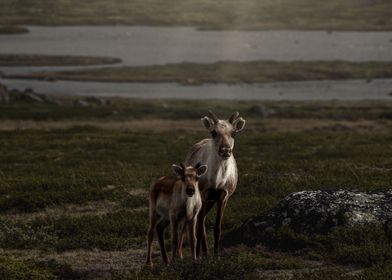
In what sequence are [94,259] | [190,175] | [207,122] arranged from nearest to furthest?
[190,175], [207,122], [94,259]

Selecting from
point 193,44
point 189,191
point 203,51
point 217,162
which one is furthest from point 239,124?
point 193,44

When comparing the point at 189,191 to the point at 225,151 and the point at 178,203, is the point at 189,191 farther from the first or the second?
the point at 225,151

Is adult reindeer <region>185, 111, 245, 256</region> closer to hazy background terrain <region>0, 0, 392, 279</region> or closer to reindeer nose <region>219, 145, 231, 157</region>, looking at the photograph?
reindeer nose <region>219, 145, 231, 157</region>

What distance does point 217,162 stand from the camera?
17188 mm

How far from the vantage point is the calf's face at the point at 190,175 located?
16.1 meters

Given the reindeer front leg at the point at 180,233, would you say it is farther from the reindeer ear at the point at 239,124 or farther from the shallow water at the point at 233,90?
the shallow water at the point at 233,90

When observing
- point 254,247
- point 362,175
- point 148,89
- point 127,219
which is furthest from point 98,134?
point 148,89

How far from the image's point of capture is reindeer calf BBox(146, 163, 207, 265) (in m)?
16.3

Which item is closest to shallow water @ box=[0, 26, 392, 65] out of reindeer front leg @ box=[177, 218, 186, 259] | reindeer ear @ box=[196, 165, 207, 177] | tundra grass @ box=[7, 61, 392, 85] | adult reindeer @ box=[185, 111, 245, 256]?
tundra grass @ box=[7, 61, 392, 85]

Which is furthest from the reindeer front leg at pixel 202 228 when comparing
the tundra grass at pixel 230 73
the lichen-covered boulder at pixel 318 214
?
the tundra grass at pixel 230 73

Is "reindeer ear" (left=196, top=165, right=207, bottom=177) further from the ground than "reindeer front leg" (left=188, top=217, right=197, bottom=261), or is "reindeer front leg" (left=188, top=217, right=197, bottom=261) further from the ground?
"reindeer ear" (left=196, top=165, right=207, bottom=177)

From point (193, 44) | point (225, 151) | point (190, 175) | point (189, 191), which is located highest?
point (225, 151)

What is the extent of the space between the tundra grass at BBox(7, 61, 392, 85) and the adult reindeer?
85.8 meters

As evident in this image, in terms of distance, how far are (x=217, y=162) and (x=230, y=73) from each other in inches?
3699
